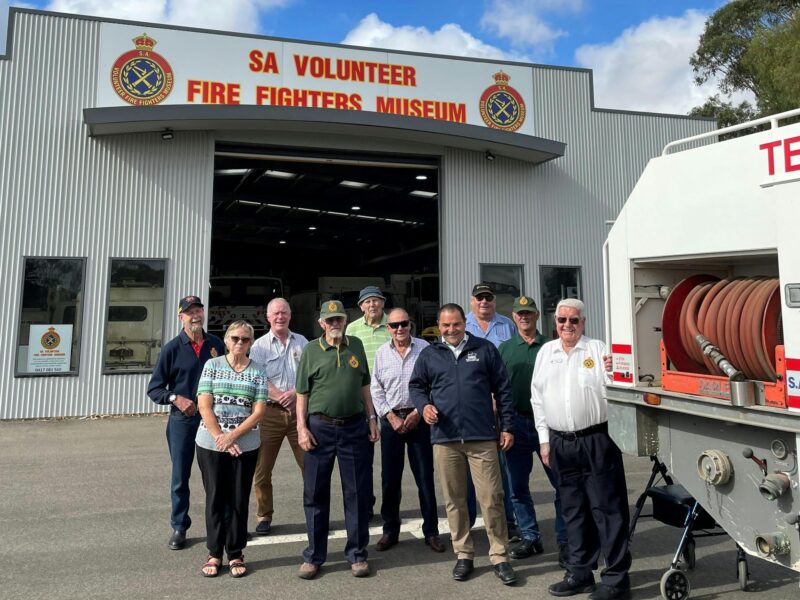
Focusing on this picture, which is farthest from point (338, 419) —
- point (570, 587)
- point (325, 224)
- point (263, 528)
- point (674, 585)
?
point (325, 224)

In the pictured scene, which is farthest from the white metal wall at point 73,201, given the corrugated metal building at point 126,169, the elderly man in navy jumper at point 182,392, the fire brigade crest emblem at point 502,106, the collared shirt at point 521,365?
the collared shirt at point 521,365

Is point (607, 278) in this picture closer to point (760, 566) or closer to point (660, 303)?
point (660, 303)

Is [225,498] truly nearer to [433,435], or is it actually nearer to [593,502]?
[433,435]

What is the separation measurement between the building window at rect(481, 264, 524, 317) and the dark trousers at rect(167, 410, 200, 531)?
31.4 ft

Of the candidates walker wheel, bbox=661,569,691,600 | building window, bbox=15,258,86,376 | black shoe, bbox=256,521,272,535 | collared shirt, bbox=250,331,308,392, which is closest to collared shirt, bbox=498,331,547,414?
walker wheel, bbox=661,569,691,600

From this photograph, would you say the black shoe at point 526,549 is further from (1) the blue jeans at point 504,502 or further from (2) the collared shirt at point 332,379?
(2) the collared shirt at point 332,379

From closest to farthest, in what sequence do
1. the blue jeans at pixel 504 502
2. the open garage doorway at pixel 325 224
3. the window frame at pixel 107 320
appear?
the blue jeans at pixel 504 502 → the window frame at pixel 107 320 → the open garage doorway at pixel 325 224

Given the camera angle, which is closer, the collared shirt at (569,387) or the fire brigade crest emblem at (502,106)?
the collared shirt at (569,387)

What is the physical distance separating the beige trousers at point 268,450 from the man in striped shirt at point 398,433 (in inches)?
35.0

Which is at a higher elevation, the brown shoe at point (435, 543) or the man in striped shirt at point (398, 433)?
the man in striped shirt at point (398, 433)

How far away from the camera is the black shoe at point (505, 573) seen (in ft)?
13.3

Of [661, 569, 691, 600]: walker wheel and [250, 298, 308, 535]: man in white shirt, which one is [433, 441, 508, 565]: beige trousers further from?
[250, 298, 308, 535]: man in white shirt

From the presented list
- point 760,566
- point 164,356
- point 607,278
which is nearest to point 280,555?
point 164,356

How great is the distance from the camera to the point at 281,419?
5344 millimetres
